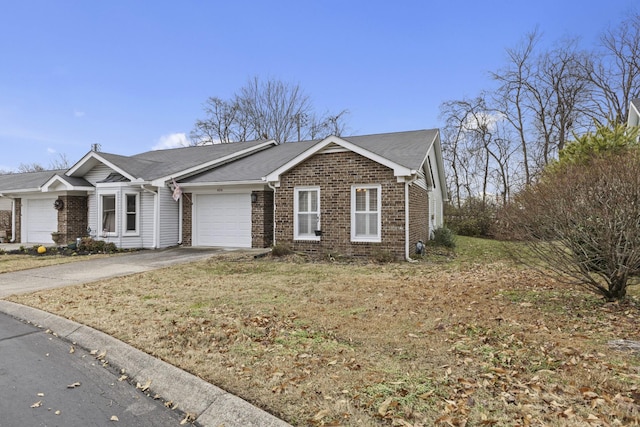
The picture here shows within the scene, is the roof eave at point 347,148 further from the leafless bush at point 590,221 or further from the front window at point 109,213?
the front window at point 109,213

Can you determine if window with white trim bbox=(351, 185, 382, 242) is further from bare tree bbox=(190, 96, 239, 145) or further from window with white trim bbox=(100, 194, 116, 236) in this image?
bare tree bbox=(190, 96, 239, 145)

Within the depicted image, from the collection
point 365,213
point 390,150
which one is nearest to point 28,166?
point 390,150

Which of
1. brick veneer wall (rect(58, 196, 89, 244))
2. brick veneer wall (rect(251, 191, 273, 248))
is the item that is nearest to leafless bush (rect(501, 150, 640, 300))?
brick veneer wall (rect(251, 191, 273, 248))

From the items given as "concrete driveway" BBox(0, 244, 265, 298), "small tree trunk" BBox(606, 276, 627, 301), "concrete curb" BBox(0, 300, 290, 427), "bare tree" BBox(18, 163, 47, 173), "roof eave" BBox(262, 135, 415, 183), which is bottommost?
"concrete curb" BBox(0, 300, 290, 427)

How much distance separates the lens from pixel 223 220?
1482 centimetres

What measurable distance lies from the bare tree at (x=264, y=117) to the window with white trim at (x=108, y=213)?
811 inches

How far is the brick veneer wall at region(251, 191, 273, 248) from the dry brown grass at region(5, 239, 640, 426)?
5777 millimetres

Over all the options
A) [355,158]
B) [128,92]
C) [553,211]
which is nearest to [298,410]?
[553,211]

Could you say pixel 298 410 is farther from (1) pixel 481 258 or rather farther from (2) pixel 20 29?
(2) pixel 20 29

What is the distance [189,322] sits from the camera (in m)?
5.12

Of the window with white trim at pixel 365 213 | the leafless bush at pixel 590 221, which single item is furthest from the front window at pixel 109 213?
the leafless bush at pixel 590 221

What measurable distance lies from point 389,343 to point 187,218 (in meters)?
12.5

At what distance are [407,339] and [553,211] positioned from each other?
10.1 ft

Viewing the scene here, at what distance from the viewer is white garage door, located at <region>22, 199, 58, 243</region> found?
1731 centimetres
